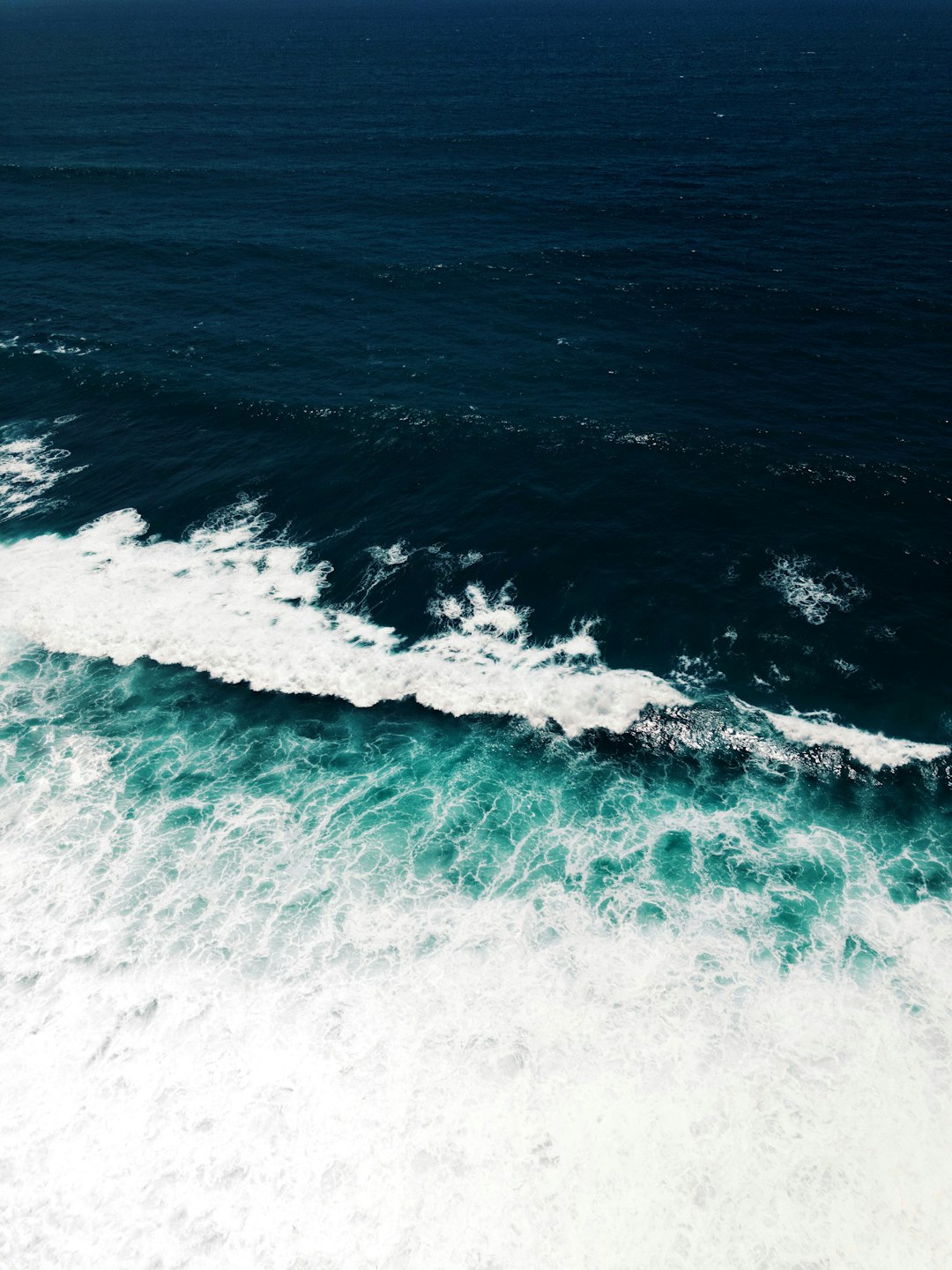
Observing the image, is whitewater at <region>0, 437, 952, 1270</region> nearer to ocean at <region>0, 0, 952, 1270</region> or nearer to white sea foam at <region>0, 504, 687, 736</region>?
ocean at <region>0, 0, 952, 1270</region>

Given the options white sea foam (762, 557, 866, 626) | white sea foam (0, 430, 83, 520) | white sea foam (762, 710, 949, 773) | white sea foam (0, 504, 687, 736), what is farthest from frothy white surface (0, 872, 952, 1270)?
white sea foam (0, 430, 83, 520)

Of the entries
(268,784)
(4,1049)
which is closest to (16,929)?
(4,1049)

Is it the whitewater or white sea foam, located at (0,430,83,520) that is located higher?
white sea foam, located at (0,430,83,520)

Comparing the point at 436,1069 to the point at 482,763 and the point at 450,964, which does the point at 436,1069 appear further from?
the point at 482,763

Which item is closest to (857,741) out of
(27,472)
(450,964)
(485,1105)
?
(450,964)

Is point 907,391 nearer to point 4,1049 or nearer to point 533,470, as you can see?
point 533,470

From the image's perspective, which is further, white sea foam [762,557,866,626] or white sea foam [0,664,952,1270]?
white sea foam [762,557,866,626]

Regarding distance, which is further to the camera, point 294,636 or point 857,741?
point 294,636
